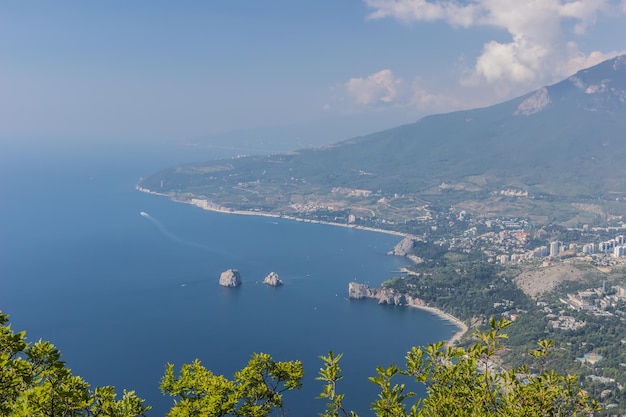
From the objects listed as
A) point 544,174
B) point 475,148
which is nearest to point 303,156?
point 475,148

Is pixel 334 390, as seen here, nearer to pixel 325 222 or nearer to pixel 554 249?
pixel 554 249

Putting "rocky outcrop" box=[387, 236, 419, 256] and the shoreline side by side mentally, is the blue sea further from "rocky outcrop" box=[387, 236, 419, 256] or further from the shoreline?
"rocky outcrop" box=[387, 236, 419, 256]

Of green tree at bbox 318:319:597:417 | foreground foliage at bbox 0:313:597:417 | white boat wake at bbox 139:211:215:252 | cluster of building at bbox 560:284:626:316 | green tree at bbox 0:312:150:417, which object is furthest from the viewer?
white boat wake at bbox 139:211:215:252

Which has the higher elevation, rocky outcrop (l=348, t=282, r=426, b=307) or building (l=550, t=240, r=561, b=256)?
building (l=550, t=240, r=561, b=256)

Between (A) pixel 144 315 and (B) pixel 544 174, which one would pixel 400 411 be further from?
(B) pixel 544 174

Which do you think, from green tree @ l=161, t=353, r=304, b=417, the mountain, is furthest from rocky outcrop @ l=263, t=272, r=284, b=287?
green tree @ l=161, t=353, r=304, b=417

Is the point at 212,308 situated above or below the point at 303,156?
below

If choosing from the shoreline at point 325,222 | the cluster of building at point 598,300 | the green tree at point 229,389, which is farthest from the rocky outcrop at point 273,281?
the green tree at point 229,389
